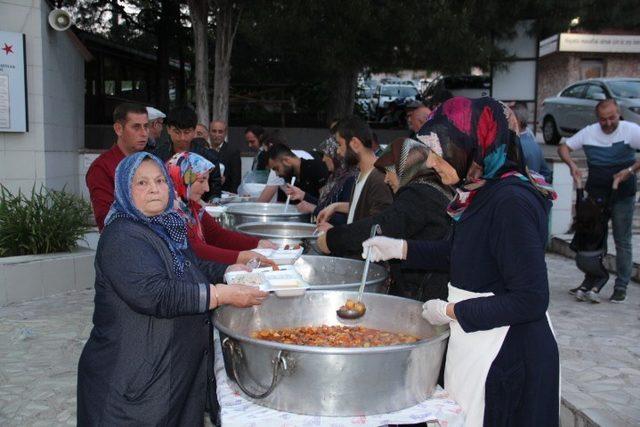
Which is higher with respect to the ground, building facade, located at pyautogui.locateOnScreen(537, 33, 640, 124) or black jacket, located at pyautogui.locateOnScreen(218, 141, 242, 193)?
building facade, located at pyautogui.locateOnScreen(537, 33, 640, 124)

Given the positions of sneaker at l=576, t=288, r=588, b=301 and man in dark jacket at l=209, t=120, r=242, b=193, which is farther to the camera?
man in dark jacket at l=209, t=120, r=242, b=193

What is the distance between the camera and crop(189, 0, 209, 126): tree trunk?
12.9 metres

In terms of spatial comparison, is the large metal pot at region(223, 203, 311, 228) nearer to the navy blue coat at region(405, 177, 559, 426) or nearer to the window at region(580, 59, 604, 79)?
the navy blue coat at region(405, 177, 559, 426)

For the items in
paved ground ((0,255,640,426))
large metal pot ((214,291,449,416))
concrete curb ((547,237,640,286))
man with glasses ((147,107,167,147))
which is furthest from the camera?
concrete curb ((547,237,640,286))

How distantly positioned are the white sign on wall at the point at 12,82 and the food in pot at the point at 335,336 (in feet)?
24.5

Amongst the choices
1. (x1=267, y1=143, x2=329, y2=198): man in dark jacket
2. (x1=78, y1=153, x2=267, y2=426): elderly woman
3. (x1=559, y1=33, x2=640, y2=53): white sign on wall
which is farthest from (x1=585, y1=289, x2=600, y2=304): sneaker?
(x1=559, y1=33, x2=640, y2=53): white sign on wall

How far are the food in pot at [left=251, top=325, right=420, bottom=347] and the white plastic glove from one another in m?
0.13

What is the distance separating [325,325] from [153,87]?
68.3ft

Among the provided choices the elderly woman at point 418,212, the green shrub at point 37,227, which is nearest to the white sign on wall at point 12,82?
the green shrub at point 37,227

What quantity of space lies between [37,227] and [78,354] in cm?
219

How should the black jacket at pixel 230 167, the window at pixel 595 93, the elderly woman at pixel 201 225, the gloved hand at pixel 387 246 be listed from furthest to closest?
the window at pixel 595 93 < the black jacket at pixel 230 167 < the elderly woman at pixel 201 225 < the gloved hand at pixel 387 246

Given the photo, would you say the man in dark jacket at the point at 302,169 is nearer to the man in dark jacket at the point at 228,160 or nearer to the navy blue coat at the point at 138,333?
the man in dark jacket at the point at 228,160

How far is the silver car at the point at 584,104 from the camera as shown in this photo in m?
13.8

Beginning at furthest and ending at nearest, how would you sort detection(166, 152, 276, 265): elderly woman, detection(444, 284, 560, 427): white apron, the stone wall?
the stone wall → detection(166, 152, 276, 265): elderly woman → detection(444, 284, 560, 427): white apron
